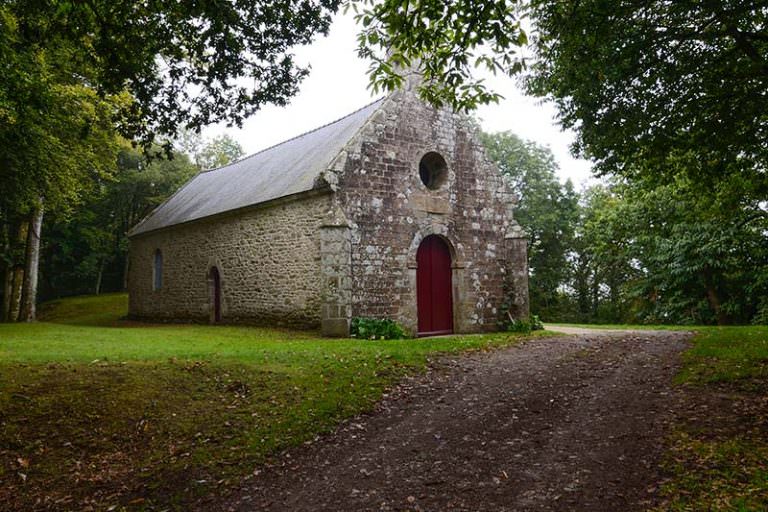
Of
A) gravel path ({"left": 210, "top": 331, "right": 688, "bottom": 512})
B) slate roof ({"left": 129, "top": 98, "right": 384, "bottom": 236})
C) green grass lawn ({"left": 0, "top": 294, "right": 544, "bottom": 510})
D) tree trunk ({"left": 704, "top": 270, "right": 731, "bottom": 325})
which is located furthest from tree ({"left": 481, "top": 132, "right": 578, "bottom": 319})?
gravel path ({"left": 210, "top": 331, "right": 688, "bottom": 512})

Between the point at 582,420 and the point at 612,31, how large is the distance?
556 centimetres

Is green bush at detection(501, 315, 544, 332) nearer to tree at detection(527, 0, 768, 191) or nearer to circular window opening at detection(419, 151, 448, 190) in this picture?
circular window opening at detection(419, 151, 448, 190)

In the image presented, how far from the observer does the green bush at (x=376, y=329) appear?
12.9m

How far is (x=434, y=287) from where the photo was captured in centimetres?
1520

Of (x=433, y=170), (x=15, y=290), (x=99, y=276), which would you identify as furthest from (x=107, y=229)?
(x=433, y=170)

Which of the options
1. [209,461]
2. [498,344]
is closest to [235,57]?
[209,461]

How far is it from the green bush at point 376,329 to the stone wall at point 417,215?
346 millimetres

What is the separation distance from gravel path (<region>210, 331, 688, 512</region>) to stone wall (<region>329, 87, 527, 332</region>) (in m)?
5.99

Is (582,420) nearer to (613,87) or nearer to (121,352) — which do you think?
(613,87)

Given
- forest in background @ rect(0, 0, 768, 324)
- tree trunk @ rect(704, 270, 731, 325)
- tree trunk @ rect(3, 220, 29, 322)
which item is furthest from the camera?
tree trunk @ rect(3, 220, 29, 322)

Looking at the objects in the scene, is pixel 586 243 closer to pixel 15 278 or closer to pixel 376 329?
pixel 376 329

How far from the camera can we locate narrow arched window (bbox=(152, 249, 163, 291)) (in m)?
22.1

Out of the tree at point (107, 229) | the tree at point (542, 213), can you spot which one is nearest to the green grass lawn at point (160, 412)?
the tree at point (542, 213)

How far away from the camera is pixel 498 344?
467 inches
